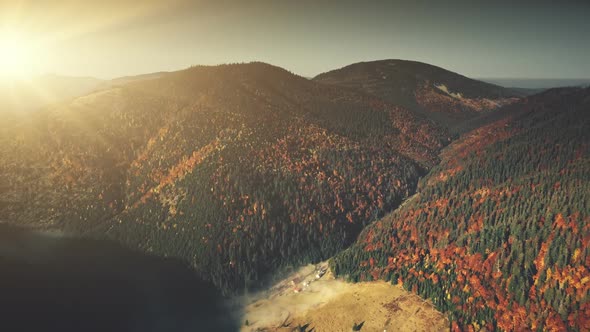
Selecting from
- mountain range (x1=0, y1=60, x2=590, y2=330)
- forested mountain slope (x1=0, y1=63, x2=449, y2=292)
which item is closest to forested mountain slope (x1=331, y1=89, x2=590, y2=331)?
mountain range (x1=0, y1=60, x2=590, y2=330)

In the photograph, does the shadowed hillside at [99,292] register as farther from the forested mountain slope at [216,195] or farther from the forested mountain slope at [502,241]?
the forested mountain slope at [502,241]

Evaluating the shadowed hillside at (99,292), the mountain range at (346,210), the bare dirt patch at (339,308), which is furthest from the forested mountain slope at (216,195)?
the bare dirt patch at (339,308)

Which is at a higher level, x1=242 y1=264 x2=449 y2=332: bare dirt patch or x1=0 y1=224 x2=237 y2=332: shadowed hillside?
x1=0 y1=224 x2=237 y2=332: shadowed hillside

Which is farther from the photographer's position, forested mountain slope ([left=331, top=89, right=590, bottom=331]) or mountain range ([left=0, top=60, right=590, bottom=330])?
mountain range ([left=0, top=60, right=590, bottom=330])

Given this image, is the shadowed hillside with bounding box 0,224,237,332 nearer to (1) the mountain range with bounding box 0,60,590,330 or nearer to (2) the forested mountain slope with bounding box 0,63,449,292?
(1) the mountain range with bounding box 0,60,590,330

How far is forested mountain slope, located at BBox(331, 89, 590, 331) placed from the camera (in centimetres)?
9100

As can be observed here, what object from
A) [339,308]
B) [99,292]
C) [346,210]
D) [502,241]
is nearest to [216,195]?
[99,292]

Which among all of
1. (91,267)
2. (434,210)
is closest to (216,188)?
(91,267)

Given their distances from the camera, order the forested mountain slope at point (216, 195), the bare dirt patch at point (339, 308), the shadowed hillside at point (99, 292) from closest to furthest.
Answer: the bare dirt patch at point (339, 308), the shadowed hillside at point (99, 292), the forested mountain slope at point (216, 195)

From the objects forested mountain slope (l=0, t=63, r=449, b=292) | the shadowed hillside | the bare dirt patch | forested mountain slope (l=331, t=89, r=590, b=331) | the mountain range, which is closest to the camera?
forested mountain slope (l=331, t=89, r=590, b=331)

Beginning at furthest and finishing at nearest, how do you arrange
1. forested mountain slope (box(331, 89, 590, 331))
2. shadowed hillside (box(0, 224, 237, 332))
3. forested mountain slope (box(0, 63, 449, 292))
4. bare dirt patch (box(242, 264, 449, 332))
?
1. forested mountain slope (box(0, 63, 449, 292))
2. shadowed hillside (box(0, 224, 237, 332))
3. bare dirt patch (box(242, 264, 449, 332))
4. forested mountain slope (box(331, 89, 590, 331))

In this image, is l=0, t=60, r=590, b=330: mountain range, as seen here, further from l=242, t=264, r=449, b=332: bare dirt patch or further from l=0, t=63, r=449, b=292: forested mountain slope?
l=242, t=264, r=449, b=332: bare dirt patch

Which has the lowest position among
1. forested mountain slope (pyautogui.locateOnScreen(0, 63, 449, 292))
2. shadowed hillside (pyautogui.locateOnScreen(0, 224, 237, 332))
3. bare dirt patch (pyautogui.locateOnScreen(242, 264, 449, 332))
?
bare dirt patch (pyautogui.locateOnScreen(242, 264, 449, 332))

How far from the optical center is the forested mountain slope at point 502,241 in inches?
3583
